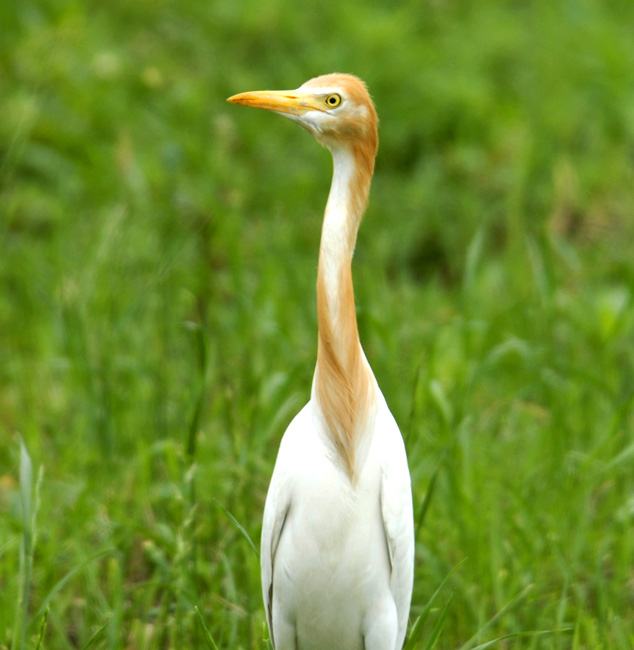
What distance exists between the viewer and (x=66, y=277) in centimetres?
427

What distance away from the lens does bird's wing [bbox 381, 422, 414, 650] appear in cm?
210

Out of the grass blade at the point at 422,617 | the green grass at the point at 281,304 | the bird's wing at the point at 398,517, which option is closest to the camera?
the grass blade at the point at 422,617

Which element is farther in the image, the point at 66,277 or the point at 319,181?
the point at 319,181

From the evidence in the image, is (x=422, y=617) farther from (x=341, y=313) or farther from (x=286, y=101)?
(x=286, y=101)

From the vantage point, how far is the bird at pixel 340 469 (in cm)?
202

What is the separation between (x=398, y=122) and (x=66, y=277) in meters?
2.24

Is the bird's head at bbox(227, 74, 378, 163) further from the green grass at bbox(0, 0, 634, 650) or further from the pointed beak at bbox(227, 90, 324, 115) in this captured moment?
the green grass at bbox(0, 0, 634, 650)

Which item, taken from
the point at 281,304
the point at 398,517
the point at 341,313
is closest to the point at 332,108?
the point at 341,313

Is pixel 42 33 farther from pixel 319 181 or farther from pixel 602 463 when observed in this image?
pixel 602 463

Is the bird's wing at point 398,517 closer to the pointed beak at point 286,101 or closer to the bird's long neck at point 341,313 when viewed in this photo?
the bird's long neck at point 341,313

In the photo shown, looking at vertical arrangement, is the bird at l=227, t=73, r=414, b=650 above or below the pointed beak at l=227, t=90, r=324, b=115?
below

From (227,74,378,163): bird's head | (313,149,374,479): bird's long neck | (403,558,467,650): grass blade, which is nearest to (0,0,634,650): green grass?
(403,558,467,650): grass blade

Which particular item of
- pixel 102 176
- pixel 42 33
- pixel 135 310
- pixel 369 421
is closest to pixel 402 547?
pixel 369 421

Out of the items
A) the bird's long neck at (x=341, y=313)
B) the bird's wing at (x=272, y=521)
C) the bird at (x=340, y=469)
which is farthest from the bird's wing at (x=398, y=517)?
the bird's wing at (x=272, y=521)
